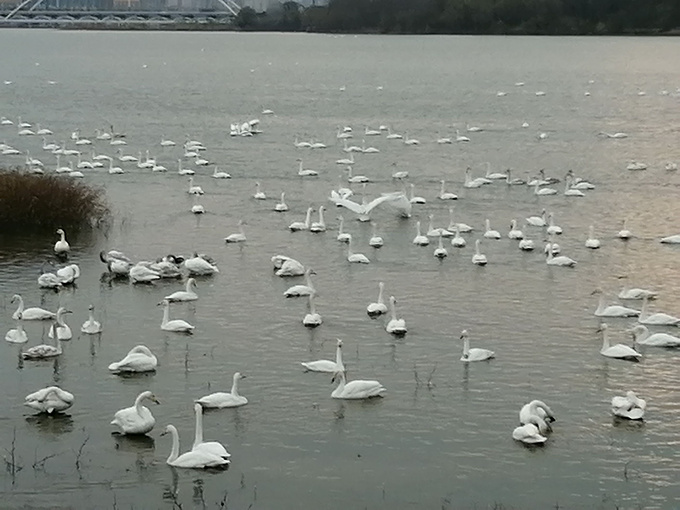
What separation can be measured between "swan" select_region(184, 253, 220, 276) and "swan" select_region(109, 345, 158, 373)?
739 centimetres

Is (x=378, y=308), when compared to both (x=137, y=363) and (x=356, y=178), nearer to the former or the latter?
(x=137, y=363)

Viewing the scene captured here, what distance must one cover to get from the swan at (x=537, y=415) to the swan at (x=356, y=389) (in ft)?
8.04

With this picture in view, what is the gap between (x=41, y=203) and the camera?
3478cm

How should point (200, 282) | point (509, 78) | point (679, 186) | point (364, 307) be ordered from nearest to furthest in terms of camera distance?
point (364, 307) < point (200, 282) < point (679, 186) < point (509, 78)

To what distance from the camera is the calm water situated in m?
18.0

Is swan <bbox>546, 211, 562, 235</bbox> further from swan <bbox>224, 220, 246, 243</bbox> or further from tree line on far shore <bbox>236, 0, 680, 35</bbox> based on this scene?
tree line on far shore <bbox>236, 0, 680, 35</bbox>

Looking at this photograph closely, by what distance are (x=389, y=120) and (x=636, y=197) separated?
29909 mm

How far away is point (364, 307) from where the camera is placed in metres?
27.2

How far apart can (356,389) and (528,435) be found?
308cm

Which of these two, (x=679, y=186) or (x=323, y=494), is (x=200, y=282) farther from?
(x=679, y=186)

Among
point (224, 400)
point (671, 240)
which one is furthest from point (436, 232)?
point (224, 400)

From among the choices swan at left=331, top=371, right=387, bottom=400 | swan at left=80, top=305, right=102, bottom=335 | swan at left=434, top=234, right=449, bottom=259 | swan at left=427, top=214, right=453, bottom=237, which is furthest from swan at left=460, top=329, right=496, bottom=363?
swan at left=427, top=214, right=453, bottom=237

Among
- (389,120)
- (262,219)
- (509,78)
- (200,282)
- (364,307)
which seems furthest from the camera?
(509,78)

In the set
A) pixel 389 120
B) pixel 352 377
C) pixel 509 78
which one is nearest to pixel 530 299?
pixel 352 377
